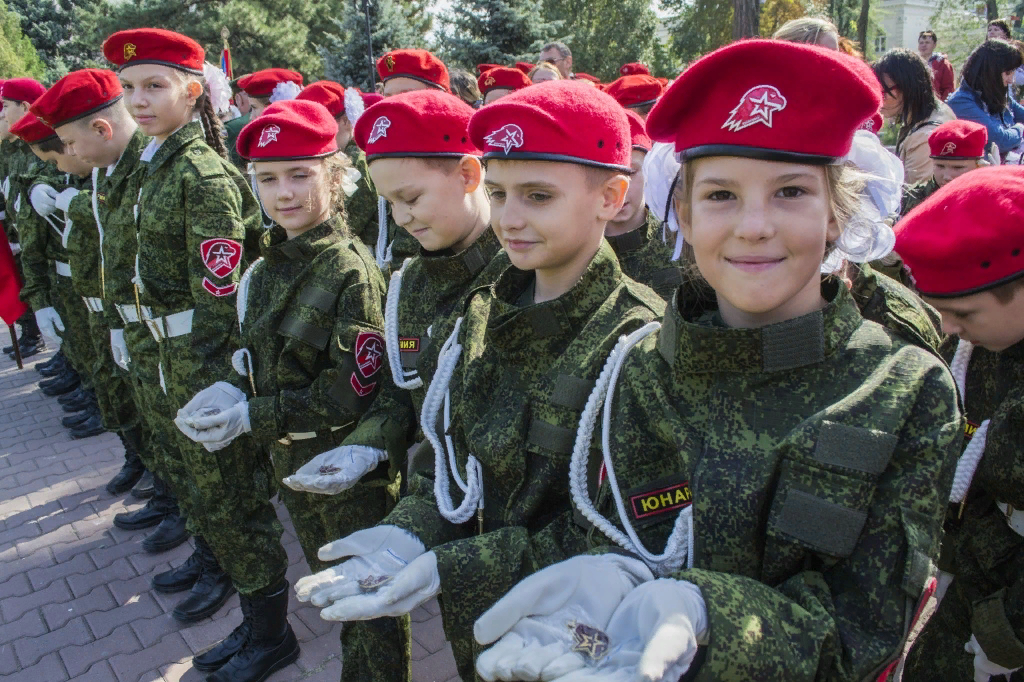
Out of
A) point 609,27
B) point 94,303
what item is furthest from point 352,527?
point 609,27

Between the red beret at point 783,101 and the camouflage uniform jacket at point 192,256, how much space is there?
261 centimetres

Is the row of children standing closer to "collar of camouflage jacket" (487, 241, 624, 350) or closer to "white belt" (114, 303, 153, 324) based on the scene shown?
"collar of camouflage jacket" (487, 241, 624, 350)

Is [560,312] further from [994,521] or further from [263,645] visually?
[263,645]

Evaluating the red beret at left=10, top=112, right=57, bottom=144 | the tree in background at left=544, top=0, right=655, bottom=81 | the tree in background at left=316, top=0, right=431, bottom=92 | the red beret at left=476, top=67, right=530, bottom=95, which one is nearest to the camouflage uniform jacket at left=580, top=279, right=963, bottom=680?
the red beret at left=10, top=112, right=57, bottom=144

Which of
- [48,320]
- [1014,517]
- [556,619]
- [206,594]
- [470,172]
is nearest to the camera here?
[556,619]

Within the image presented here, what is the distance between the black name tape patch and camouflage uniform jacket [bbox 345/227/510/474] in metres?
0.94

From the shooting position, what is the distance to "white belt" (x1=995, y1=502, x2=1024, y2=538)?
74.2 inches

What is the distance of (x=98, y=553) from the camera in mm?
4273

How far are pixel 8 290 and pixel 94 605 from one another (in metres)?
3.50

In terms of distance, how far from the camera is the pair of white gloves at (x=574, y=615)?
106cm

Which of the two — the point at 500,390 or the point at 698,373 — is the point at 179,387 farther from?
the point at 698,373

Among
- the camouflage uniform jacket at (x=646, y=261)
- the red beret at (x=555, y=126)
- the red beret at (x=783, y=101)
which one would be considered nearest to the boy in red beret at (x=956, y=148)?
the camouflage uniform jacket at (x=646, y=261)

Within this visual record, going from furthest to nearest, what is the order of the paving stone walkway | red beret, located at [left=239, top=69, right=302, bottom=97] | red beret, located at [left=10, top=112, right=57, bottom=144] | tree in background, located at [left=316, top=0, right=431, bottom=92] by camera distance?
tree in background, located at [left=316, top=0, right=431, bottom=92] < red beret, located at [left=239, top=69, right=302, bottom=97] < red beret, located at [left=10, top=112, right=57, bottom=144] < the paving stone walkway

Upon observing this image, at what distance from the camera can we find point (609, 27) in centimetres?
2867
